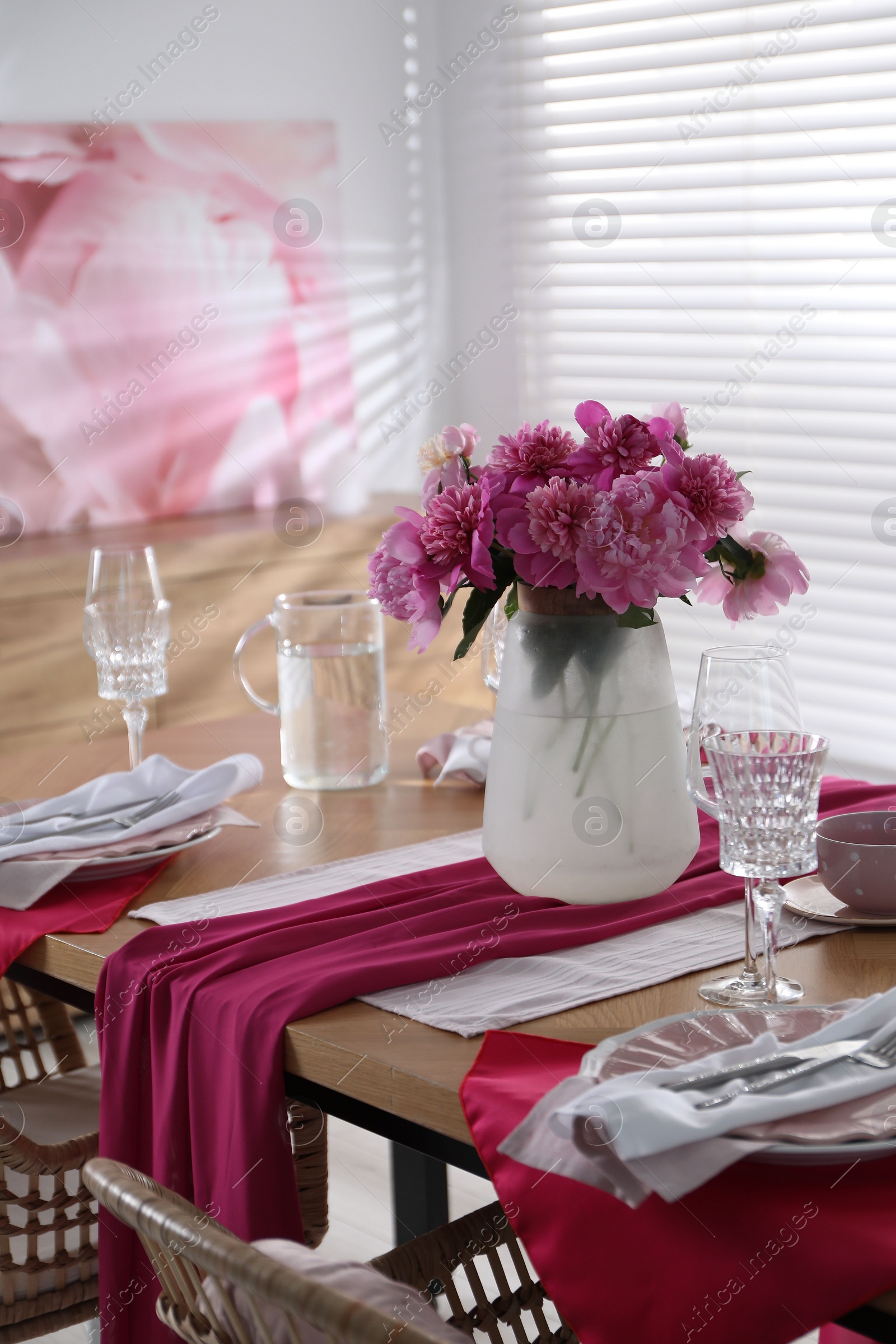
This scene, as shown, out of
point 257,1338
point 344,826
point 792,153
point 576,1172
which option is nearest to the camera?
point 576,1172

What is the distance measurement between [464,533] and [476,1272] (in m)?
0.59

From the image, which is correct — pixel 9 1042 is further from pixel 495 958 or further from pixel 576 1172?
pixel 576 1172

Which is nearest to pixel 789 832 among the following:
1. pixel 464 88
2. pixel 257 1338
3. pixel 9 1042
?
pixel 257 1338

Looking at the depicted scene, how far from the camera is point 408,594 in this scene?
3.84ft

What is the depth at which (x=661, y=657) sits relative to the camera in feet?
3.98

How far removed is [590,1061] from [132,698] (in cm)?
96

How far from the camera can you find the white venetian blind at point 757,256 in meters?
3.13

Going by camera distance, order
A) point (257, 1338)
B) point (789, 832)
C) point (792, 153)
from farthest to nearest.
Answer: point (792, 153) < point (789, 832) < point (257, 1338)

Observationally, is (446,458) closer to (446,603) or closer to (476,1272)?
(446,603)

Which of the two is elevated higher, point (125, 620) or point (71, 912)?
point (125, 620)

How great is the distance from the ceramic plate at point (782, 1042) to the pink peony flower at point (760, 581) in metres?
0.36

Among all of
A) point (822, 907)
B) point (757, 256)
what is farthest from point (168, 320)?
point (822, 907)

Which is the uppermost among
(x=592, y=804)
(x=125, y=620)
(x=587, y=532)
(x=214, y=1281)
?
(x=587, y=532)

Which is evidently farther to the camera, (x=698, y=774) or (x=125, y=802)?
(x=125, y=802)
